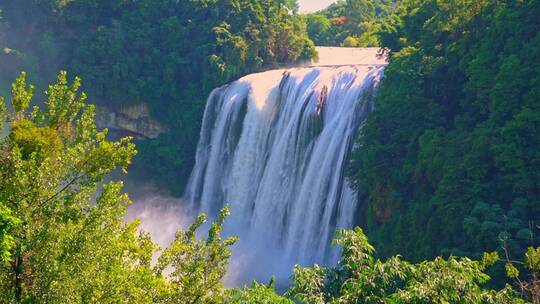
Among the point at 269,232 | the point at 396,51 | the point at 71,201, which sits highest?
the point at 396,51

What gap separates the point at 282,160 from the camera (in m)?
24.8

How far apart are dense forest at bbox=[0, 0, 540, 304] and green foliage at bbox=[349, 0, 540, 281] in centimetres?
5

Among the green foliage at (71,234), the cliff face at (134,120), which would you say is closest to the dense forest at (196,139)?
the green foliage at (71,234)

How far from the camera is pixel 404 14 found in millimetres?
23719

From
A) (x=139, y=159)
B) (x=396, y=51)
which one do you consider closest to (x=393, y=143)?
(x=396, y=51)

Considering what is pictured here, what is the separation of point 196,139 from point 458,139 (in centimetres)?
1737

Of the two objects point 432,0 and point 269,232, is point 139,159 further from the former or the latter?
point 432,0

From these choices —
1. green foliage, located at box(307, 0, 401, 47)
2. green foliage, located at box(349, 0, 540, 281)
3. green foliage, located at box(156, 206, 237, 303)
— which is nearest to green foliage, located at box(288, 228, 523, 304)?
green foliage, located at box(156, 206, 237, 303)

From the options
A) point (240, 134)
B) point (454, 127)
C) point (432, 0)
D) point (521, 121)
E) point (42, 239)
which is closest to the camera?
point (42, 239)

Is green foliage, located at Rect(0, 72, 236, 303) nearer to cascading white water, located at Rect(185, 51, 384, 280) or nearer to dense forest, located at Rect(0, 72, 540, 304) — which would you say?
dense forest, located at Rect(0, 72, 540, 304)

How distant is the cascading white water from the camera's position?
2172cm

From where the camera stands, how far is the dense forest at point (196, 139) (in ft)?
26.1

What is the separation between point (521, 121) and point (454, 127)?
3087 mm

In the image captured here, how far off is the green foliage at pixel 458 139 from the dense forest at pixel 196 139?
1.8 inches
